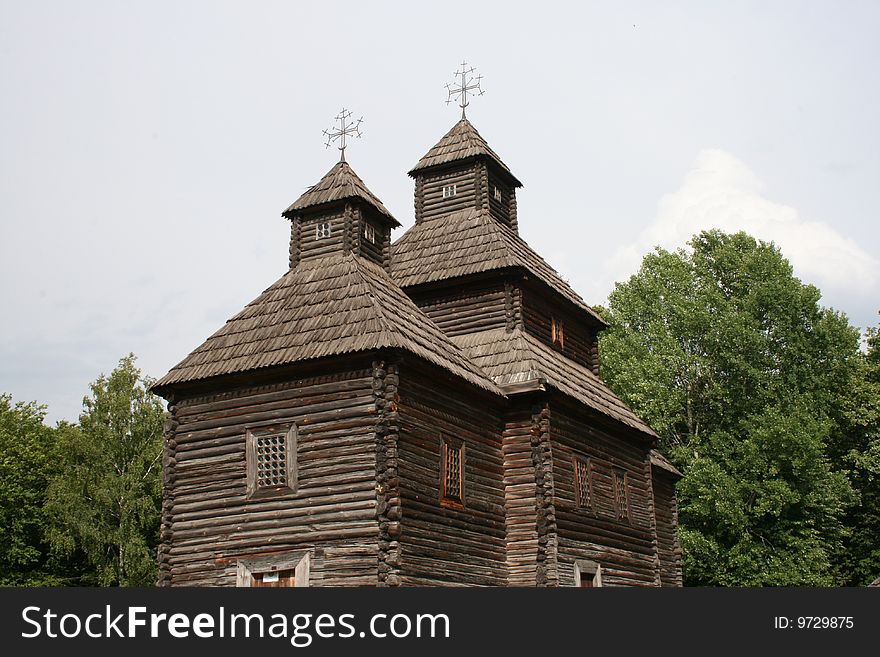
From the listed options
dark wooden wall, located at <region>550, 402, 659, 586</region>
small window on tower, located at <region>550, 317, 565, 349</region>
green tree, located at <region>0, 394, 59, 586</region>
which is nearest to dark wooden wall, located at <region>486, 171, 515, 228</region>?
small window on tower, located at <region>550, 317, 565, 349</region>

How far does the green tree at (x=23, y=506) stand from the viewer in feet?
135

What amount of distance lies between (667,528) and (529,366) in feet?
39.3

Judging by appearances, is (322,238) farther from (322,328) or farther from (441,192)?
(441,192)

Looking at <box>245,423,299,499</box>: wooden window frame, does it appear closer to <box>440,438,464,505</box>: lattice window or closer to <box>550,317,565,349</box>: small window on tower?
<box>440,438,464,505</box>: lattice window

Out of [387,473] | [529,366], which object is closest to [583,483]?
[529,366]

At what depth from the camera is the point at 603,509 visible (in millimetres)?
24188

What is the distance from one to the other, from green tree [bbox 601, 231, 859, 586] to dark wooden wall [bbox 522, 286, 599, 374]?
860 cm

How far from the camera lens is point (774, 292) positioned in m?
38.1

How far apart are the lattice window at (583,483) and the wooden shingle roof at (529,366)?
4.85 ft

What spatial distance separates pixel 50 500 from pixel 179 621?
110ft

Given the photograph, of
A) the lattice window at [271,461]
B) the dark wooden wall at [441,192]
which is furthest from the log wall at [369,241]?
the lattice window at [271,461]

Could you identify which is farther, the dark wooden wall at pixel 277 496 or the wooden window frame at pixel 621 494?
the wooden window frame at pixel 621 494

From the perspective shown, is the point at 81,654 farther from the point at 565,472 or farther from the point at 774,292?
the point at 774,292

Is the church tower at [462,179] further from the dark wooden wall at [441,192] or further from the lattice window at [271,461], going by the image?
the lattice window at [271,461]
